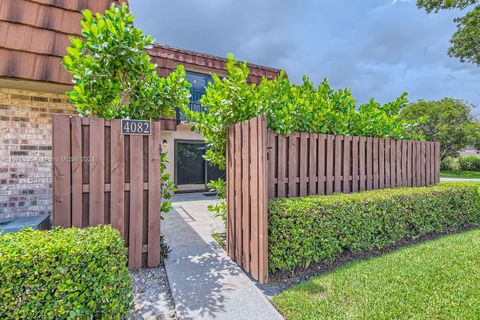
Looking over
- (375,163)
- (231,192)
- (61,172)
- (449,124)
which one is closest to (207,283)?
(231,192)

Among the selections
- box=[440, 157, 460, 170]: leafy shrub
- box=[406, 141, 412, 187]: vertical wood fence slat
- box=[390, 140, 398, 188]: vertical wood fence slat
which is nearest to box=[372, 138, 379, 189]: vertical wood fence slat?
box=[390, 140, 398, 188]: vertical wood fence slat

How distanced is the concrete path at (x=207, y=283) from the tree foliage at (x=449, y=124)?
21861mm

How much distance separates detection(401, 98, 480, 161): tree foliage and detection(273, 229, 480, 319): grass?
67.2ft

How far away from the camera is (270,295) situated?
8.49 ft

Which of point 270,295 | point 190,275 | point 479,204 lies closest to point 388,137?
point 479,204

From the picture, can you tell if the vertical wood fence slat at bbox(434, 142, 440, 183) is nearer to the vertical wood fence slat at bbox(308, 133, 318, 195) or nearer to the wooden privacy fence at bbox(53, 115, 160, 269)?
the vertical wood fence slat at bbox(308, 133, 318, 195)

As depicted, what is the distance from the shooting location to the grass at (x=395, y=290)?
2197 mm

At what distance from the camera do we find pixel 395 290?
99.7 inches

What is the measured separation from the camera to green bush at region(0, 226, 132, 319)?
1595mm

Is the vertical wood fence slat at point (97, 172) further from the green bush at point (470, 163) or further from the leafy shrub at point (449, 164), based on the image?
the green bush at point (470, 163)

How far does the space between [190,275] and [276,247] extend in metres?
1.11

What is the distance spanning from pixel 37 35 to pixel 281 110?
3159mm

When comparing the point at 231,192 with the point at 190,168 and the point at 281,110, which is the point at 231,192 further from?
the point at 190,168

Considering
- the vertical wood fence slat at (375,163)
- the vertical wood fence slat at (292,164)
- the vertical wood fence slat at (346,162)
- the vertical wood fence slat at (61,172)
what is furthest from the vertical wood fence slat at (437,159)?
the vertical wood fence slat at (61,172)
